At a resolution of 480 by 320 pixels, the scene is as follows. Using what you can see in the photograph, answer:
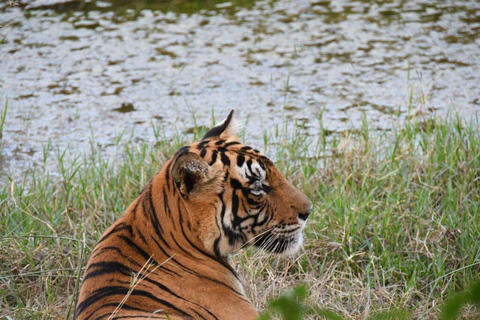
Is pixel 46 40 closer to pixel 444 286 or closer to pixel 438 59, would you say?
pixel 438 59

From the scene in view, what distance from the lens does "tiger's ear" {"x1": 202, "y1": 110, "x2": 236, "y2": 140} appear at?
2.49 metres

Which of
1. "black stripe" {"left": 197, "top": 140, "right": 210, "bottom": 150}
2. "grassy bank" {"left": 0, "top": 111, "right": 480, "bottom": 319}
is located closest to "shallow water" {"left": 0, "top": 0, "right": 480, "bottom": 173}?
"grassy bank" {"left": 0, "top": 111, "right": 480, "bottom": 319}

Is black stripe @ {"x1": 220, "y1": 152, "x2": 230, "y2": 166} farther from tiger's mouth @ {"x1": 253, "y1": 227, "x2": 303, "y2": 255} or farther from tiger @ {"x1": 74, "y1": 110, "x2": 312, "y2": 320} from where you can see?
tiger's mouth @ {"x1": 253, "y1": 227, "x2": 303, "y2": 255}

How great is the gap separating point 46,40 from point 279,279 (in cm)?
425

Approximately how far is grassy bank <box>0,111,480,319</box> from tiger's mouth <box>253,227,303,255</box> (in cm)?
30

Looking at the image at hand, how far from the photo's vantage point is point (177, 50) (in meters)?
6.30

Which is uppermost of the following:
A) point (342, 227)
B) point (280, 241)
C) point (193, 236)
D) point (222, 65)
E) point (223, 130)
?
point (223, 130)

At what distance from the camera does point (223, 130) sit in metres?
2.50

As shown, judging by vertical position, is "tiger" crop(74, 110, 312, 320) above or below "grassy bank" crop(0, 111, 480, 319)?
above

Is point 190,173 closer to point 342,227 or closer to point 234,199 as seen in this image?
point 234,199

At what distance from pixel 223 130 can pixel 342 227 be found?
3.72ft

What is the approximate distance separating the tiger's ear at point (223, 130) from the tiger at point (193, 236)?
11 centimetres

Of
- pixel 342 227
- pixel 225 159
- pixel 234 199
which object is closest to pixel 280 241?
pixel 234 199

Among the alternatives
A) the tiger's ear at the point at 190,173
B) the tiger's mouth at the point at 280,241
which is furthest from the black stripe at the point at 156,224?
the tiger's mouth at the point at 280,241
